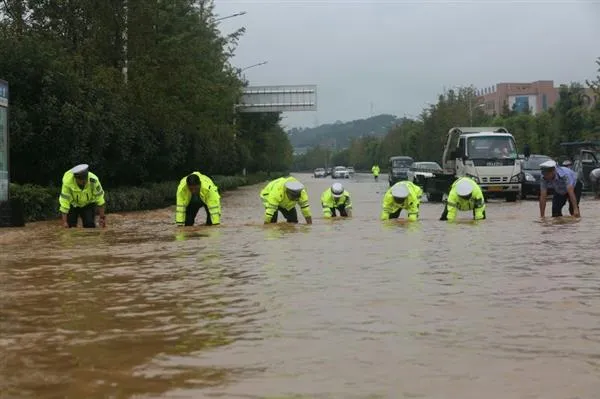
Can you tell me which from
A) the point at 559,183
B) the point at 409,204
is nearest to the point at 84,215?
the point at 409,204

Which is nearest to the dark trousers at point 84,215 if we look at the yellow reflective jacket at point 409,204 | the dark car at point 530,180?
the yellow reflective jacket at point 409,204

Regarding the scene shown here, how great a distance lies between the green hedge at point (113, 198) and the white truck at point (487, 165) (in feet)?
30.5

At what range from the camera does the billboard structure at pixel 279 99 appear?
2240 inches

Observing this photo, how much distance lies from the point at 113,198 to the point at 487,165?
11908mm

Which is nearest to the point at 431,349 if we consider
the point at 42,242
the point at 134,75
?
the point at 42,242

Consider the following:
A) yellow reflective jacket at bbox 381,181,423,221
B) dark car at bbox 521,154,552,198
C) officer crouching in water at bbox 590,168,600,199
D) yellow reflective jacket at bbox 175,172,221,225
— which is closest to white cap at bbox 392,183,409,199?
yellow reflective jacket at bbox 381,181,423,221

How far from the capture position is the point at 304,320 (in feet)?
18.1

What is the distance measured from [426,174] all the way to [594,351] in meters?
23.4

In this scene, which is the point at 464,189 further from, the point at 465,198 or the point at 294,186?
the point at 294,186

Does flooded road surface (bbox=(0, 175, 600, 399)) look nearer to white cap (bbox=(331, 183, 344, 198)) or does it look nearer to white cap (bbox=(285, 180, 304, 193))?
white cap (bbox=(285, 180, 304, 193))

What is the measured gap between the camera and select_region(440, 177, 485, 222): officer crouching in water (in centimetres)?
1368

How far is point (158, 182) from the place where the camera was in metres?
28.9

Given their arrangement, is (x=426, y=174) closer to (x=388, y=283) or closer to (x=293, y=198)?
(x=293, y=198)

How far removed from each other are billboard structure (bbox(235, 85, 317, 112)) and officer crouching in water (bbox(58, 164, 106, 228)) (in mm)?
42796
